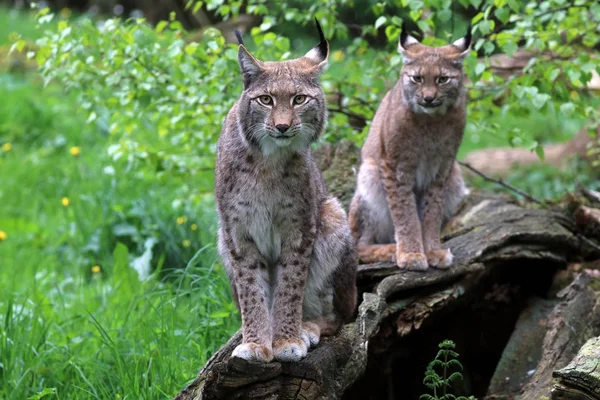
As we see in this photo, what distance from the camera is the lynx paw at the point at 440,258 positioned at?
4664 millimetres

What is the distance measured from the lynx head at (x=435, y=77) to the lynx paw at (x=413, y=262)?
2.91ft

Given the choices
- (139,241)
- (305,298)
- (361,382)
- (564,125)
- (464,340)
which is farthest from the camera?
(564,125)

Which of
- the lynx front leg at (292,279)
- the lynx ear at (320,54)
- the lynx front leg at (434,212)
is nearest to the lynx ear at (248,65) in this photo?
the lynx ear at (320,54)

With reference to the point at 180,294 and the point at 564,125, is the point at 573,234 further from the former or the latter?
the point at 564,125

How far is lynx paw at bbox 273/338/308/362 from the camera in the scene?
350cm

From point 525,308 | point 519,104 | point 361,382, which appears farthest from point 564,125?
point 361,382

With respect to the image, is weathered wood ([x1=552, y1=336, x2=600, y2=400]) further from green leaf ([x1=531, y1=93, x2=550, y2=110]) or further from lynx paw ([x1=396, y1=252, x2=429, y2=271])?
green leaf ([x1=531, y1=93, x2=550, y2=110])

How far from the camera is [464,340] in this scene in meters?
4.99

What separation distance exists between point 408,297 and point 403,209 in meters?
0.81

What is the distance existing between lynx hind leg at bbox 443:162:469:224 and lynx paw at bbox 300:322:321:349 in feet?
5.81

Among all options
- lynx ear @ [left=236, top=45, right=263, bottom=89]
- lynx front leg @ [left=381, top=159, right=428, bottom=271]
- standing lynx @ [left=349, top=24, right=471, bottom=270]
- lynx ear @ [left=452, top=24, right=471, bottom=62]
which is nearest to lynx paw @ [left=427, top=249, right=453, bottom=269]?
Answer: standing lynx @ [left=349, top=24, right=471, bottom=270]

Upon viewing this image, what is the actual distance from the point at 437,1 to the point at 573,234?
173 cm

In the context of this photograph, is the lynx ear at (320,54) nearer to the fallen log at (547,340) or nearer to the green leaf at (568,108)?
the green leaf at (568,108)

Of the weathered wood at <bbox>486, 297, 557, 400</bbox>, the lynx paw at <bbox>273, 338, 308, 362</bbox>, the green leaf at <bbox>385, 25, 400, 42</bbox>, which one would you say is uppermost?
the green leaf at <bbox>385, 25, 400, 42</bbox>
